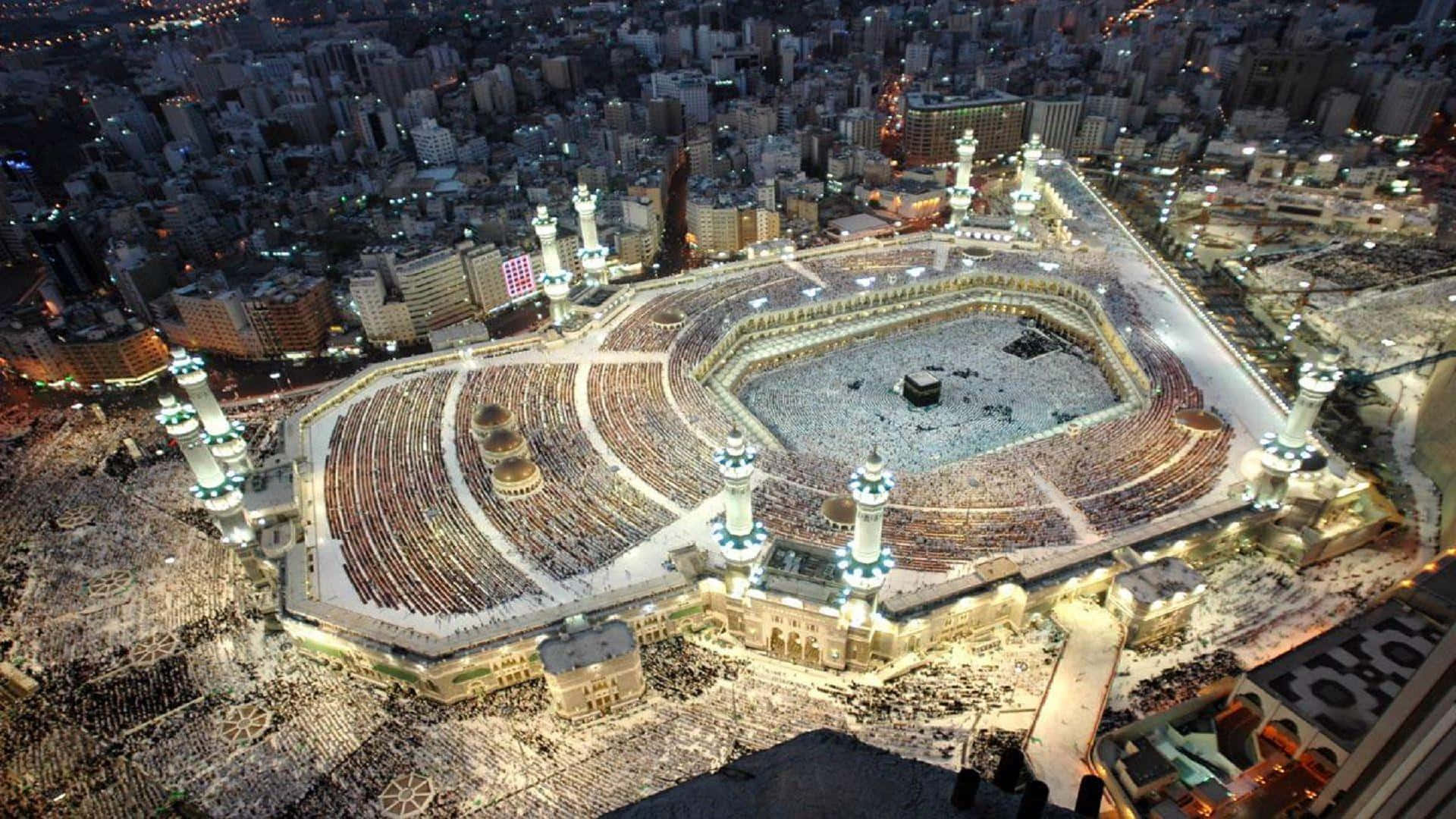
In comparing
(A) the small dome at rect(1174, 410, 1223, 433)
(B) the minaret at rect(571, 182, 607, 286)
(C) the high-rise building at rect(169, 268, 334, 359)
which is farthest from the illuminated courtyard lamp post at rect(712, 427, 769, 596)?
(C) the high-rise building at rect(169, 268, 334, 359)

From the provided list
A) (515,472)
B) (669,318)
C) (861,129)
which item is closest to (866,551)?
(515,472)

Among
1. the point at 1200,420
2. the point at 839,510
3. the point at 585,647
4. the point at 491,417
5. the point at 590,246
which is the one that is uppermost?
the point at 590,246

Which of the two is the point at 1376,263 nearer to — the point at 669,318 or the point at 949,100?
the point at 949,100

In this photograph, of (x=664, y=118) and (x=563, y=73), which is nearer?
(x=664, y=118)

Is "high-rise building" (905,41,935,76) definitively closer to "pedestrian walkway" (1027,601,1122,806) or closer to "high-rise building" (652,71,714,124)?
"high-rise building" (652,71,714,124)

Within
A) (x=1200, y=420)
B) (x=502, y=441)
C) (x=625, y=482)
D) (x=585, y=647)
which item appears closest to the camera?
(x=585, y=647)

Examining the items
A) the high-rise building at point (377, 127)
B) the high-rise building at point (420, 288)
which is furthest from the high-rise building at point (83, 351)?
the high-rise building at point (377, 127)

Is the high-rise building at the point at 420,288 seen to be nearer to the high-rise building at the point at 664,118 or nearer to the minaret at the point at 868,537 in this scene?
the minaret at the point at 868,537
